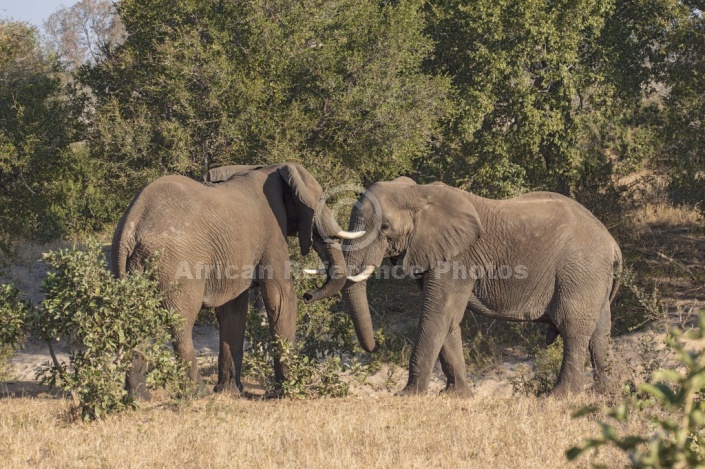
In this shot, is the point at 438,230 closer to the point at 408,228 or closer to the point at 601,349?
the point at 408,228

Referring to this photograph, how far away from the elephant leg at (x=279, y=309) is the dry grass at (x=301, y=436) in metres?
1.84

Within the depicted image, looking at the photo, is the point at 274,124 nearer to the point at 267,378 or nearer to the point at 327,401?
the point at 267,378

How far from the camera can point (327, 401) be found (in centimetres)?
1049

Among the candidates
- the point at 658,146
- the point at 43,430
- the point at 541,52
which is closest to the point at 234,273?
the point at 43,430

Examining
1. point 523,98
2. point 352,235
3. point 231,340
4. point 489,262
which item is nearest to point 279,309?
point 231,340

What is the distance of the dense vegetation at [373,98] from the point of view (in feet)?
50.7

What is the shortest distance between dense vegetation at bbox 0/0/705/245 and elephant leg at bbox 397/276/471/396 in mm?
4479

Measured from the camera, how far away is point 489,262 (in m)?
11.7

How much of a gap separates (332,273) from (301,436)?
3.69 m

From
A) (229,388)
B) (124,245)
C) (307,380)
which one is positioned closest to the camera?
(124,245)

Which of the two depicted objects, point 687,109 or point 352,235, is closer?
point 352,235

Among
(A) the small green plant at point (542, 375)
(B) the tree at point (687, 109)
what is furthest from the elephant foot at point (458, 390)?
(B) the tree at point (687, 109)

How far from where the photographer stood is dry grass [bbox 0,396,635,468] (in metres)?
7.52

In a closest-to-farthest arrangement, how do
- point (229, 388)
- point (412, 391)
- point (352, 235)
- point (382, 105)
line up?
point (412, 391), point (352, 235), point (229, 388), point (382, 105)
